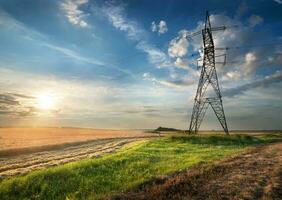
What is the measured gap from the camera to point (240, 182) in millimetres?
12562

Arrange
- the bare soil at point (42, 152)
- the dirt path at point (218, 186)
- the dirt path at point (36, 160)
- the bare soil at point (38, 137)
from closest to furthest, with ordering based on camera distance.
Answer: the dirt path at point (218, 186) < the dirt path at point (36, 160) < the bare soil at point (42, 152) < the bare soil at point (38, 137)

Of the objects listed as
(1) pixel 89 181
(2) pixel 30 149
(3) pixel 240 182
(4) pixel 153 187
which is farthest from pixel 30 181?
(2) pixel 30 149

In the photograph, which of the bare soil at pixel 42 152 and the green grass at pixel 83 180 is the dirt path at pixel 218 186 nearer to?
the green grass at pixel 83 180

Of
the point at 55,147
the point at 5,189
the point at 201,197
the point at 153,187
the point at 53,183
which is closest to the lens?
the point at 201,197

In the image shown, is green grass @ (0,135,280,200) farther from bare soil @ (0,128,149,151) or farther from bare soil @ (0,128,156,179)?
bare soil @ (0,128,149,151)

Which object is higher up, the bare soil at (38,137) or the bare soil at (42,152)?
the bare soil at (38,137)

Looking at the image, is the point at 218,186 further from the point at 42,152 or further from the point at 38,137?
the point at 38,137

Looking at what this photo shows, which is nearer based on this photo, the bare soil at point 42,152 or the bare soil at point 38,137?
the bare soil at point 42,152

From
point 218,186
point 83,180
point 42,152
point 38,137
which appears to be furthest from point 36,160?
point 38,137

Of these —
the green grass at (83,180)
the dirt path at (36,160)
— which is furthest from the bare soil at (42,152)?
the green grass at (83,180)

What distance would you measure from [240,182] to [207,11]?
4188 cm

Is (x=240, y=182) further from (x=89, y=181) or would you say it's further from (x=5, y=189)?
(x=5, y=189)

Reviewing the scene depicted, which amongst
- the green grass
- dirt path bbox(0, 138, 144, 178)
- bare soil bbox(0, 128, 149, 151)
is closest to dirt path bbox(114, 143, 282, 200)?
the green grass

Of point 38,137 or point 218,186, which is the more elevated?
point 38,137
